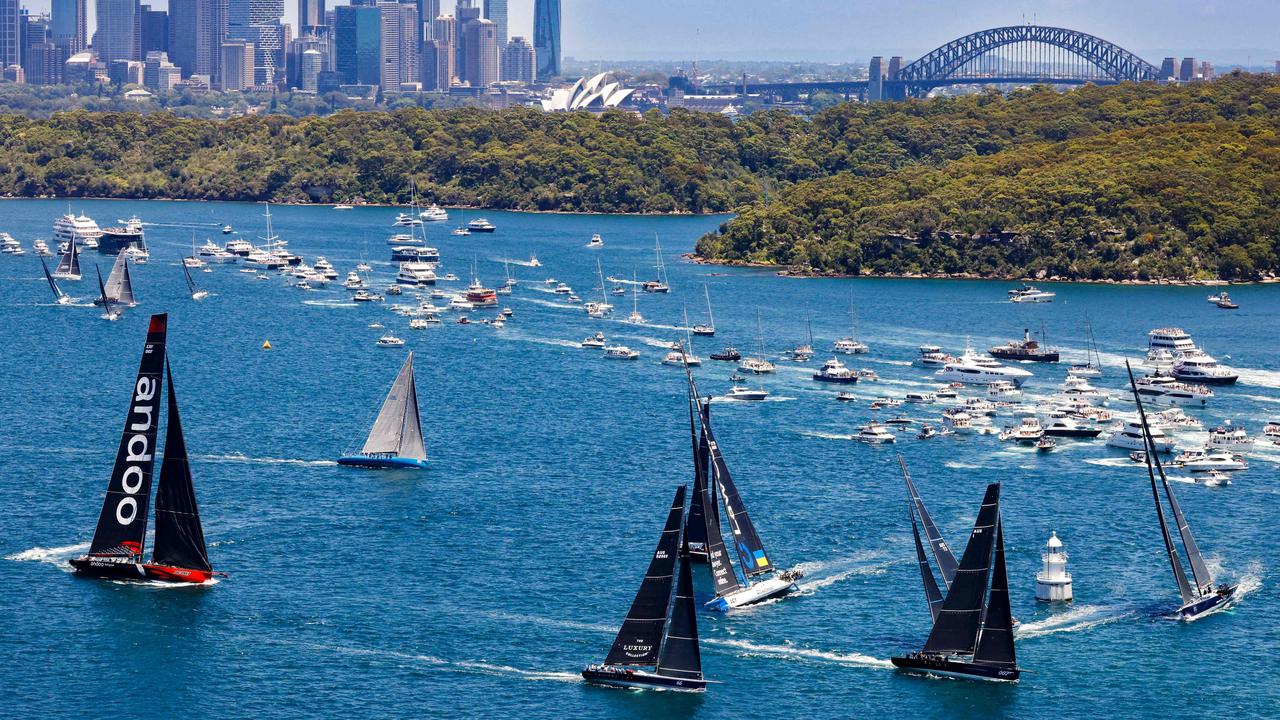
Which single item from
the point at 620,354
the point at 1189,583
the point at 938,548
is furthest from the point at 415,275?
the point at 938,548

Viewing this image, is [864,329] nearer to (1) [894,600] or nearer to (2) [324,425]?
(2) [324,425]

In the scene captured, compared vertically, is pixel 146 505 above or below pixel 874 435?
above

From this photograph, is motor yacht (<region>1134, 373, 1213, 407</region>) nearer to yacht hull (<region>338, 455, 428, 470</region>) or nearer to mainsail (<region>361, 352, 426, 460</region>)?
mainsail (<region>361, 352, 426, 460</region>)

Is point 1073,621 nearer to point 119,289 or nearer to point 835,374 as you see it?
point 835,374

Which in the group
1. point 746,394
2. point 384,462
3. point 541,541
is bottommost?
point 541,541

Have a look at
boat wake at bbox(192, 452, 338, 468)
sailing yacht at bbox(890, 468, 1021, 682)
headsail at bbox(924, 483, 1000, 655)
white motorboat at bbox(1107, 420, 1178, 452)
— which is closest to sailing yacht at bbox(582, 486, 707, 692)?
sailing yacht at bbox(890, 468, 1021, 682)

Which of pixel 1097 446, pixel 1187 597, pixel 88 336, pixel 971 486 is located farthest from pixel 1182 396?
pixel 88 336
